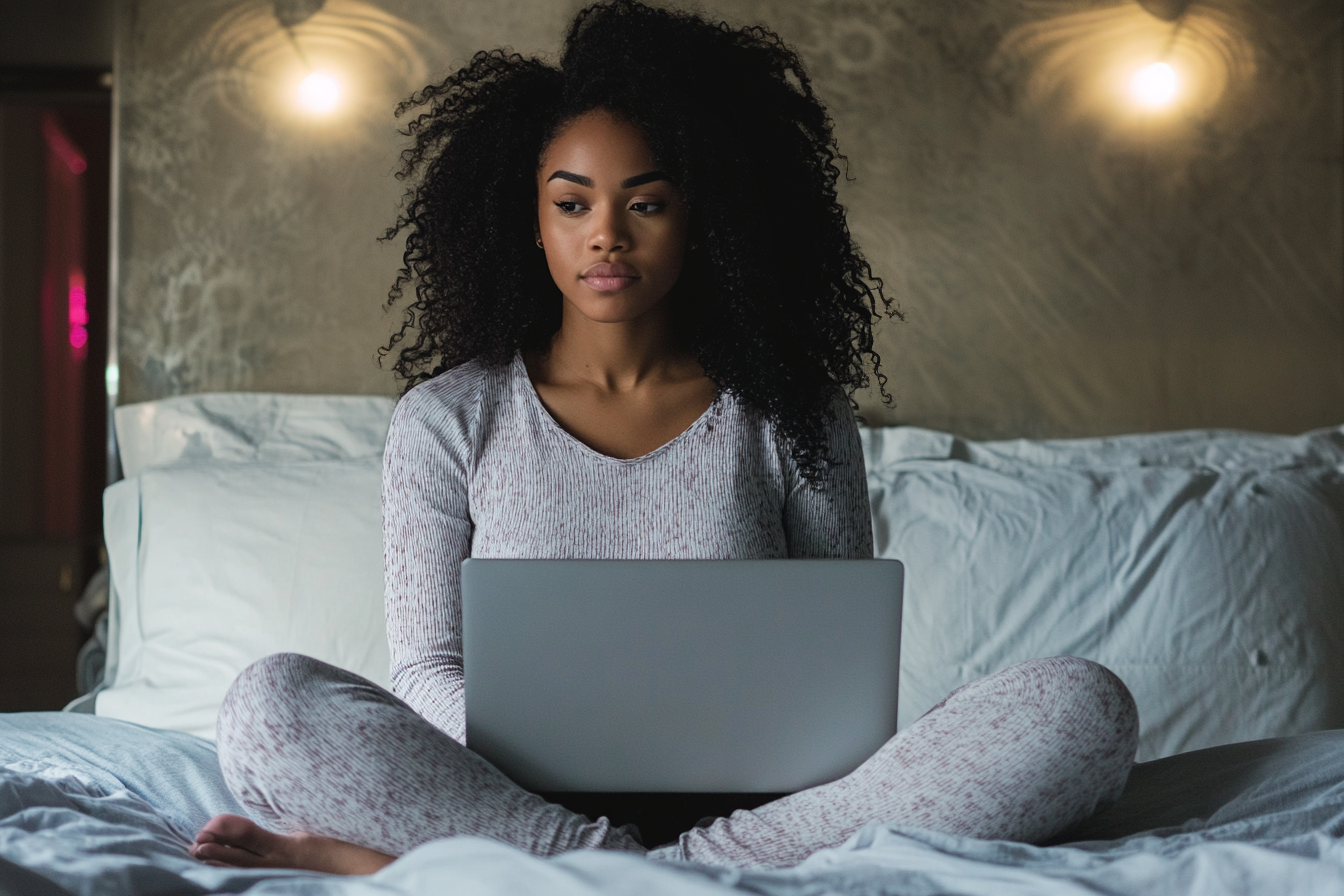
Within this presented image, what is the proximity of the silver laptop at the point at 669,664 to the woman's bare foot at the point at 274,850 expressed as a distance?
0.45 ft

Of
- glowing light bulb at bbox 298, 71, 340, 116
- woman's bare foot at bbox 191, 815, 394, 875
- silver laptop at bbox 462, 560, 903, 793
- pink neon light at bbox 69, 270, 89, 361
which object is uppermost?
glowing light bulb at bbox 298, 71, 340, 116

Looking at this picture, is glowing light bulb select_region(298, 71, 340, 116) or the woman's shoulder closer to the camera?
the woman's shoulder

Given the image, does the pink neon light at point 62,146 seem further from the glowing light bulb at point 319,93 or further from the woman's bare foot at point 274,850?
the woman's bare foot at point 274,850

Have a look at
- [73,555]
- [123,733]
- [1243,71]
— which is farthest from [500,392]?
[73,555]

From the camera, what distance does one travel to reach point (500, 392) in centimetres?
156

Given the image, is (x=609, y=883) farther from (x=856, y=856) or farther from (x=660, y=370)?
(x=660, y=370)

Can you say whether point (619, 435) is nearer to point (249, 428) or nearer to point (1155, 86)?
point (249, 428)

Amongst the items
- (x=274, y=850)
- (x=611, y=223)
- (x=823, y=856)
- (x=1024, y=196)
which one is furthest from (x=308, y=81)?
(x=823, y=856)

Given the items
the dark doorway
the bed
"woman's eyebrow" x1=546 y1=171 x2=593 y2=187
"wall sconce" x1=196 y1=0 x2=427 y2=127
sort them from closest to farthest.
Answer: "woman's eyebrow" x1=546 y1=171 x2=593 y2=187, the bed, "wall sconce" x1=196 y1=0 x2=427 y2=127, the dark doorway

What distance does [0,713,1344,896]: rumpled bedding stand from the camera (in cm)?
83

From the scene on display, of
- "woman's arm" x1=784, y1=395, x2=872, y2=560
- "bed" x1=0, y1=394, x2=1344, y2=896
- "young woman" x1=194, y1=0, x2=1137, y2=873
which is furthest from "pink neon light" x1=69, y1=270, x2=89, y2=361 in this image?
"woman's arm" x1=784, y1=395, x2=872, y2=560

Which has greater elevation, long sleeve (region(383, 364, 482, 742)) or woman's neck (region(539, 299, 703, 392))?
woman's neck (region(539, 299, 703, 392))

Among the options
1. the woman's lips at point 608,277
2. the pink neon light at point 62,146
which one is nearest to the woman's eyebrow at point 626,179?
the woman's lips at point 608,277

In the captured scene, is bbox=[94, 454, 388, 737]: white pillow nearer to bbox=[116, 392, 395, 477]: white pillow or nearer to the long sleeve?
bbox=[116, 392, 395, 477]: white pillow
